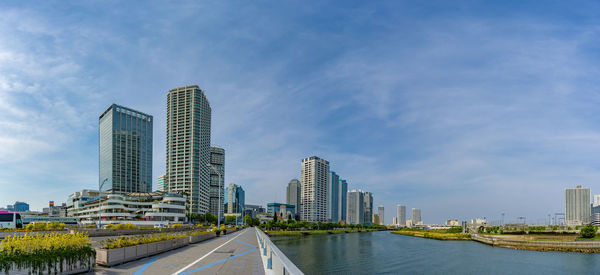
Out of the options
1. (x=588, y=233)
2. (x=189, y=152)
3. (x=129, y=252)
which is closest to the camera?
(x=129, y=252)

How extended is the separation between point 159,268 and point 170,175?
604 feet

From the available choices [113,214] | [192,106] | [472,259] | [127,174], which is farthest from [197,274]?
[127,174]

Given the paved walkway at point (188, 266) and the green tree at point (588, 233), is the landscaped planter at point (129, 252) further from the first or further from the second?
the green tree at point (588, 233)

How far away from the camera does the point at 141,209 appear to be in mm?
123812

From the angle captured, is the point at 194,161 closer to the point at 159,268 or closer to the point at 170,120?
the point at 170,120

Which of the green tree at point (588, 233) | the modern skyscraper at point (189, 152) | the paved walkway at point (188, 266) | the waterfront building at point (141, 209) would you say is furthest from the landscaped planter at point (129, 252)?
the modern skyscraper at point (189, 152)

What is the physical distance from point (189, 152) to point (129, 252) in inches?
7020

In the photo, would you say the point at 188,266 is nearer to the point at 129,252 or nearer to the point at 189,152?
the point at 129,252

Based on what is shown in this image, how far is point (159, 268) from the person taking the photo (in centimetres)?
1486

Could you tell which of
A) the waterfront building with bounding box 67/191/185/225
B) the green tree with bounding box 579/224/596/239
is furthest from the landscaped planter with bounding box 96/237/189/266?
the green tree with bounding box 579/224/596/239

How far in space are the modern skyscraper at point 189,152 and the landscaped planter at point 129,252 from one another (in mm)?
164967

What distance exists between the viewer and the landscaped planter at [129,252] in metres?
14.8

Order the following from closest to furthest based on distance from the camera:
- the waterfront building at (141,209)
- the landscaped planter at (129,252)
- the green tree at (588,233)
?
1. the landscaped planter at (129,252)
2. the green tree at (588,233)
3. the waterfront building at (141,209)

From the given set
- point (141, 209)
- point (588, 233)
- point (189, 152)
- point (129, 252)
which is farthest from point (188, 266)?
point (189, 152)
